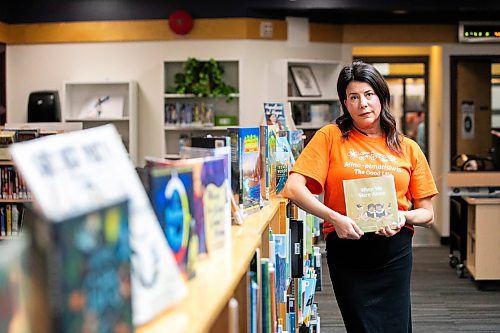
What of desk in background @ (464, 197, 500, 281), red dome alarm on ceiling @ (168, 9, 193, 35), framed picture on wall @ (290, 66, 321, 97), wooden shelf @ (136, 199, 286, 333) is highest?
red dome alarm on ceiling @ (168, 9, 193, 35)

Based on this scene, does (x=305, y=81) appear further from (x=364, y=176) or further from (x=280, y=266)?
(x=280, y=266)

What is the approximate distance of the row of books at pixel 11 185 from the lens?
6.44m

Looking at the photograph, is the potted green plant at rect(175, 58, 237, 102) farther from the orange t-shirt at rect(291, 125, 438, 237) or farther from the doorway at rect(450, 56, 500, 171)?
the orange t-shirt at rect(291, 125, 438, 237)

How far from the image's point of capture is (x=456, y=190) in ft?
23.1

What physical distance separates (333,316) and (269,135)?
3.00m

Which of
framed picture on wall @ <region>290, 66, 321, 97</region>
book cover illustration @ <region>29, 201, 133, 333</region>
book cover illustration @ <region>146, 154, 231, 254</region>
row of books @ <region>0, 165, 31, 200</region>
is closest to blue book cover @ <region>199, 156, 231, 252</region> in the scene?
book cover illustration @ <region>146, 154, 231, 254</region>

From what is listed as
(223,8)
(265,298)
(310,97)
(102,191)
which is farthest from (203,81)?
(102,191)

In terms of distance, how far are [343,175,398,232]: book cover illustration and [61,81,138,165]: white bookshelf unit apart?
Answer: 584 cm

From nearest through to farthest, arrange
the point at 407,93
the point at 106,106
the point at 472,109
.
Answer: the point at 106,106 → the point at 472,109 → the point at 407,93

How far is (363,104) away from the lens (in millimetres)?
3162

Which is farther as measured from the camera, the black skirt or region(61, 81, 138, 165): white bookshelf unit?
region(61, 81, 138, 165): white bookshelf unit

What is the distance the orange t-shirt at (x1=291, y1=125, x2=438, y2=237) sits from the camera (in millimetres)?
3174

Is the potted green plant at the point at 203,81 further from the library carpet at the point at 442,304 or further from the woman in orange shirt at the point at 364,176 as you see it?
the woman in orange shirt at the point at 364,176

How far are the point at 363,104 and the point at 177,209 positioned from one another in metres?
1.67
